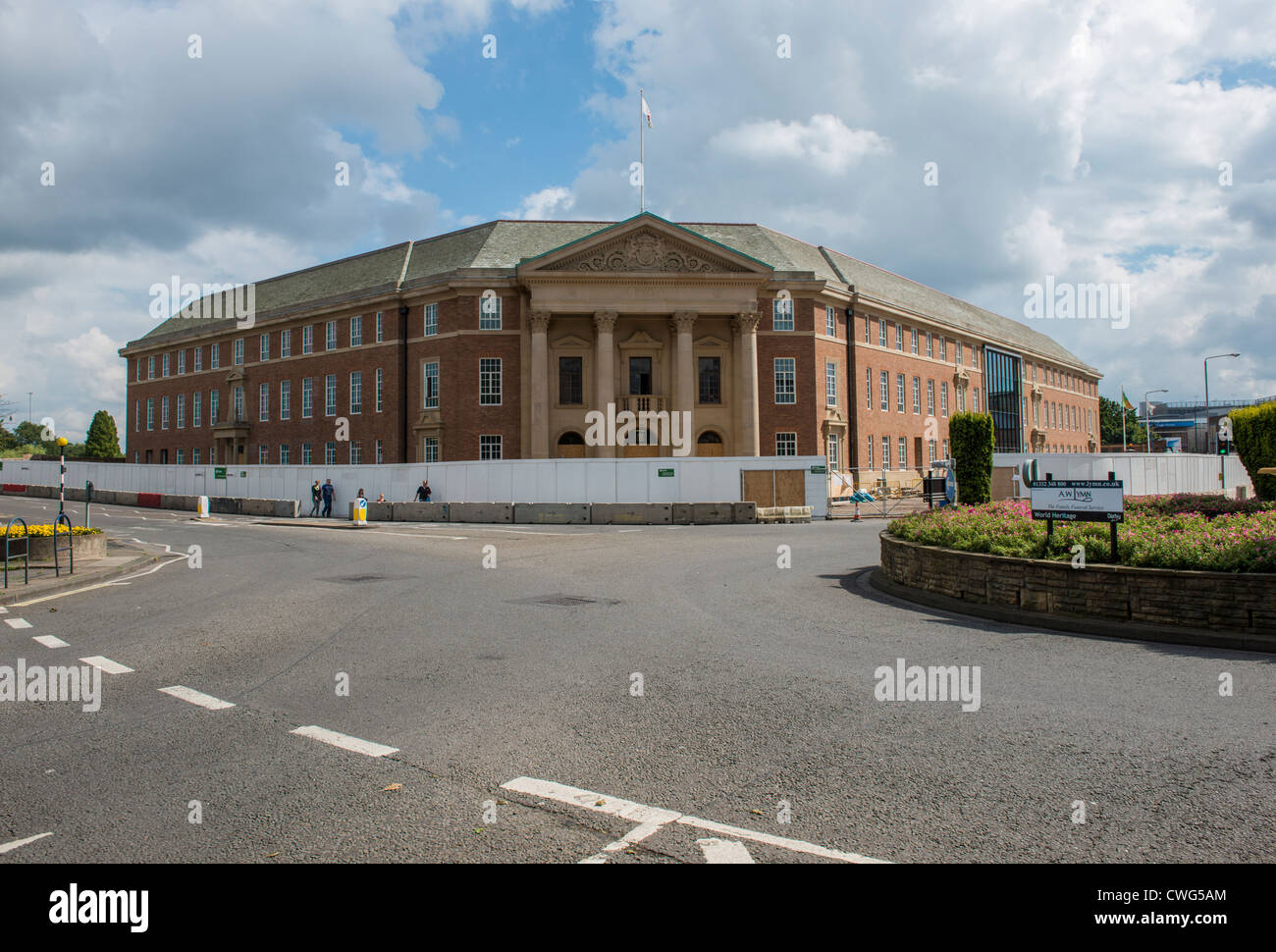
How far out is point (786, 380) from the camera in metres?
51.0

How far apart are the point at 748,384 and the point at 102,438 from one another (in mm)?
95569

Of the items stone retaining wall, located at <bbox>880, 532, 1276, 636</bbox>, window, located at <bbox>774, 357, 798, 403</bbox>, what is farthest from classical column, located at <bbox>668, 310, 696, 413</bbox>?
stone retaining wall, located at <bbox>880, 532, 1276, 636</bbox>


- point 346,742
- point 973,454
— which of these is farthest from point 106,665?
Result: point 973,454

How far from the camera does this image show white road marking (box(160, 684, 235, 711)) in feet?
21.2

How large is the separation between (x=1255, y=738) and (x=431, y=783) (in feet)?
19.0

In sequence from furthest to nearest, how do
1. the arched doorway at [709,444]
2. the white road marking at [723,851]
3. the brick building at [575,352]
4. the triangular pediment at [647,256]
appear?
1. the arched doorway at [709,444]
2. the brick building at [575,352]
3. the triangular pediment at [647,256]
4. the white road marking at [723,851]

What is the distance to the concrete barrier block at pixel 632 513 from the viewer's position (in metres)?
33.0

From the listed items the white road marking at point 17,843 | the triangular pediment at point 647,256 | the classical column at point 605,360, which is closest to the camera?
the white road marking at point 17,843

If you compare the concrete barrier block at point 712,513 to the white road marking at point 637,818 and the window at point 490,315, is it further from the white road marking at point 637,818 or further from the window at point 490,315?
the white road marking at point 637,818

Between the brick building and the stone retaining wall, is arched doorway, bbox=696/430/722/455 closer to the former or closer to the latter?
the brick building

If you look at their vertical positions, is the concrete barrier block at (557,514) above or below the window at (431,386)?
below

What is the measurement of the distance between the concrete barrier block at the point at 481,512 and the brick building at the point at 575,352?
38.6 ft

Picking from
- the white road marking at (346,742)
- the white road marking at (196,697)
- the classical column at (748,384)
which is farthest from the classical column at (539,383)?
the white road marking at (346,742)

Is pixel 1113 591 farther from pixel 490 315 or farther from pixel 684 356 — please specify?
pixel 490 315
